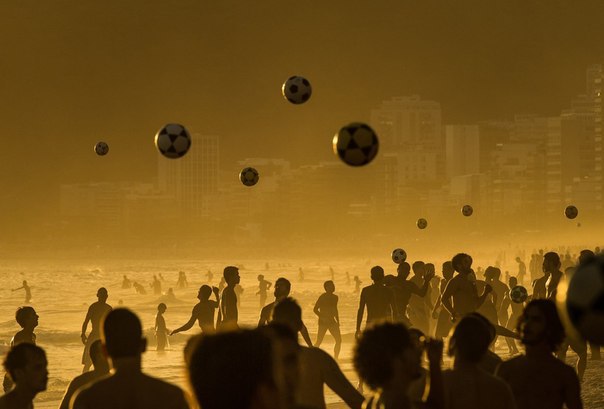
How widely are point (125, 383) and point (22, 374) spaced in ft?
3.62

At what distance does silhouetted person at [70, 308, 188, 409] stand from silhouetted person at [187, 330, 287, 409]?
2.10m

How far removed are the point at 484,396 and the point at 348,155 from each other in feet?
28.1

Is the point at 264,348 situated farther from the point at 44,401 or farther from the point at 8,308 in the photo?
the point at 8,308

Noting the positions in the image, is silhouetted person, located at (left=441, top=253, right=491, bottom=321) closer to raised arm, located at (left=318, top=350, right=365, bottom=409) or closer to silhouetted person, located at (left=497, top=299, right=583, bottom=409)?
→ raised arm, located at (left=318, top=350, right=365, bottom=409)

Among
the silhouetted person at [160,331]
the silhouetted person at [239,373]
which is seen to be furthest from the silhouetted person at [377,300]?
the silhouetted person at [239,373]

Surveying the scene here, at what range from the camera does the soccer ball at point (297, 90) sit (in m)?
19.5

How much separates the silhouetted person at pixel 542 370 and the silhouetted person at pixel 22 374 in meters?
2.71

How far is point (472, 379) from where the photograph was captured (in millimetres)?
5730

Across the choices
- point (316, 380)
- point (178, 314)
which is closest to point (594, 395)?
point (316, 380)

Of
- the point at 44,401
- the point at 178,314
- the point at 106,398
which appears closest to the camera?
the point at 106,398

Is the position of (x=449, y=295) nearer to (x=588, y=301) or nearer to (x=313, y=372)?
(x=313, y=372)

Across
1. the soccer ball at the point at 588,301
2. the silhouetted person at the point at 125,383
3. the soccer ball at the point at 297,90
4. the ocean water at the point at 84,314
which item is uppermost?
the soccer ball at the point at 297,90

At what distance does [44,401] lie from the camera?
17922mm

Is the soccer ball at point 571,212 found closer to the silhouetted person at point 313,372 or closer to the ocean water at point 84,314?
the ocean water at point 84,314
